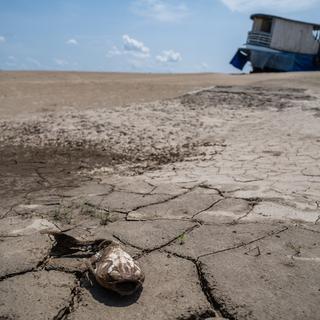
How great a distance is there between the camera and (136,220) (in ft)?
9.29

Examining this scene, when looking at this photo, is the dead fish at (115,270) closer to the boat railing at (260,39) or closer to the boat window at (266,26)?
the boat railing at (260,39)

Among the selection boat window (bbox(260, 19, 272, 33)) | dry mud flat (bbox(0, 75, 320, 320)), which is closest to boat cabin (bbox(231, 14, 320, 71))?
boat window (bbox(260, 19, 272, 33))

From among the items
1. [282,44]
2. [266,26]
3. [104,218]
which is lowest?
[104,218]

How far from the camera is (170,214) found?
294 cm

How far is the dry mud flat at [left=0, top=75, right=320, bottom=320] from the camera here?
1.95 metres

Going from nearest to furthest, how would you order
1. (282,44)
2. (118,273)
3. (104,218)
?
(118,273) → (104,218) → (282,44)

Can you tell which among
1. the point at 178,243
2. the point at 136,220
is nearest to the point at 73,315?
the point at 178,243

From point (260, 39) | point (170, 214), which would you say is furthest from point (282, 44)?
point (170, 214)

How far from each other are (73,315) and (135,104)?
6266 millimetres

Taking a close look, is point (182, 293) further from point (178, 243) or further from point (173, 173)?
point (173, 173)

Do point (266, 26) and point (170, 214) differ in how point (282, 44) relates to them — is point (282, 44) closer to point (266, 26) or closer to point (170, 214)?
point (266, 26)

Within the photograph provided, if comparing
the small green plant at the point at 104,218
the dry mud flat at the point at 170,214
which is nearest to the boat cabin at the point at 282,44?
the dry mud flat at the point at 170,214

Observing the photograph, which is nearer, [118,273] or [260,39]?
[118,273]

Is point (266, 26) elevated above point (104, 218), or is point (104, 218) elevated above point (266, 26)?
point (266, 26)
